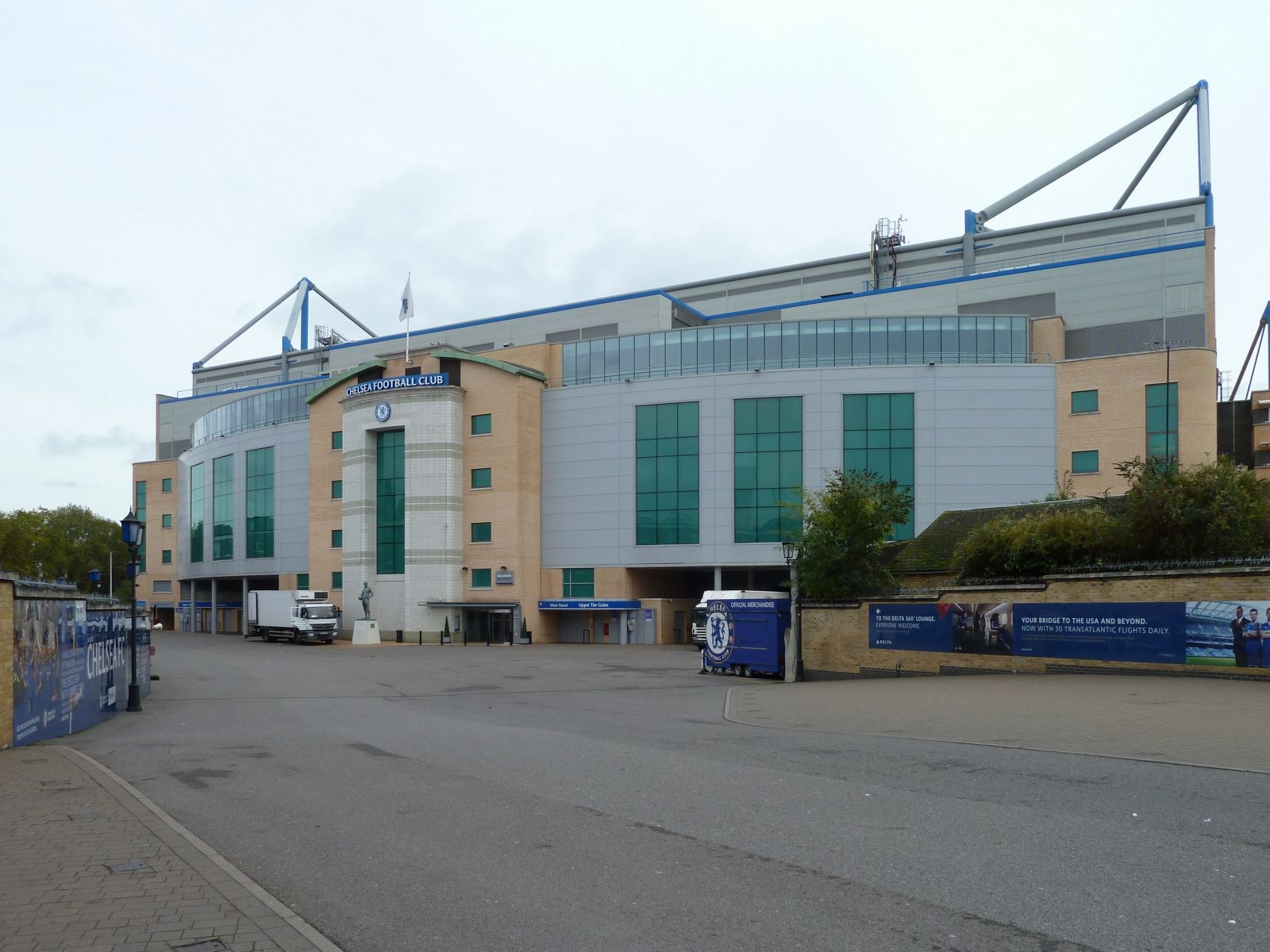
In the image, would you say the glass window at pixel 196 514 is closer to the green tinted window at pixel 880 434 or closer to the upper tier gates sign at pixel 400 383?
the upper tier gates sign at pixel 400 383

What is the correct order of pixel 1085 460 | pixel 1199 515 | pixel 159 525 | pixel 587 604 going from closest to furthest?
pixel 1199 515 < pixel 1085 460 < pixel 587 604 < pixel 159 525

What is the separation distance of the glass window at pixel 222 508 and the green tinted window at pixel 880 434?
1885 inches

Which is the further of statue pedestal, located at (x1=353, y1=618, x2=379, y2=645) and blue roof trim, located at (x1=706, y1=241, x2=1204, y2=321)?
statue pedestal, located at (x1=353, y1=618, x2=379, y2=645)

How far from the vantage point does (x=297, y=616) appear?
55469mm

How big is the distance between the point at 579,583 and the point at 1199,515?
4089cm

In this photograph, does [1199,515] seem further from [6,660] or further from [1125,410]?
[1125,410]

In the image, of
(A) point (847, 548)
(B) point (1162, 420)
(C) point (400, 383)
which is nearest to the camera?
(A) point (847, 548)

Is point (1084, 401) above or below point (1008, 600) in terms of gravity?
above

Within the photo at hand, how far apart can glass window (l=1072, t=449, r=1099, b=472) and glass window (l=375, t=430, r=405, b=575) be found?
38.3m

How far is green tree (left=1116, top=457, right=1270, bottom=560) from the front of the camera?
22.5 m

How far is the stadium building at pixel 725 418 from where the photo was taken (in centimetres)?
5416

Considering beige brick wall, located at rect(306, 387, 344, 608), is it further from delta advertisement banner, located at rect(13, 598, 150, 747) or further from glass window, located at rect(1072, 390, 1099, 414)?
delta advertisement banner, located at rect(13, 598, 150, 747)

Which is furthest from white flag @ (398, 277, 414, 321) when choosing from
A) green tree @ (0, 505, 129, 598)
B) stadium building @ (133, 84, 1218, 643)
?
green tree @ (0, 505, 129, 598)

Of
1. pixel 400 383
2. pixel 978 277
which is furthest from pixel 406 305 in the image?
pixel 978 277
